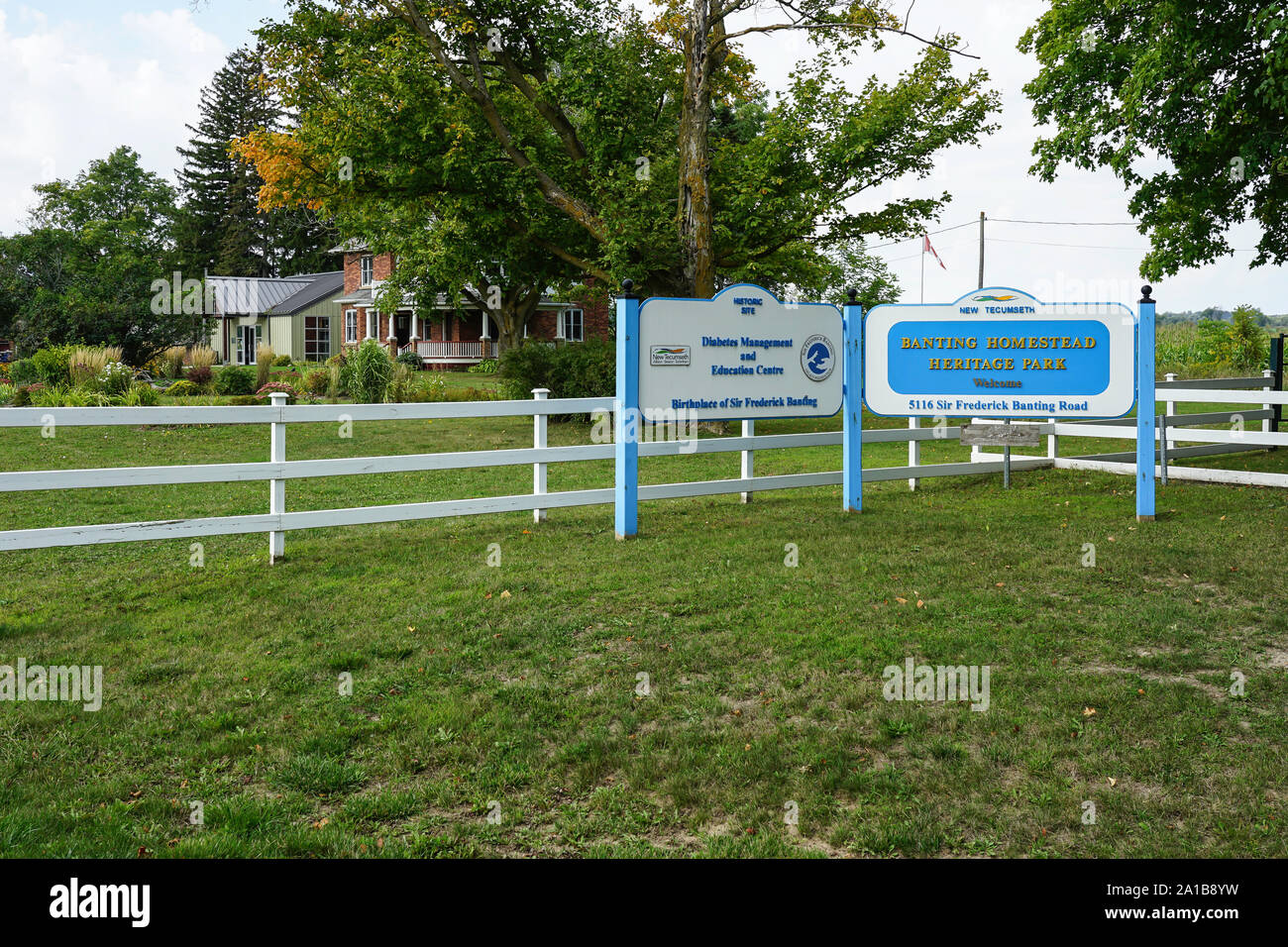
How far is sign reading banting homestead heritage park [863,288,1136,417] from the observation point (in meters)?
12.0

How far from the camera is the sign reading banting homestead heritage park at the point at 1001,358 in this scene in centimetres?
1200

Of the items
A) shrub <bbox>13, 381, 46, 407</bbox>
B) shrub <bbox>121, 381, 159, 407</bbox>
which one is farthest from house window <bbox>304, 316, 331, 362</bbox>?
shrub <bbox>121, 381, 159, 407</bbox>

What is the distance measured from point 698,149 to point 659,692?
60.5 ft

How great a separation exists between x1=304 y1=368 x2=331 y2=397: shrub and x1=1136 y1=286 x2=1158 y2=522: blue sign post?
68.2 ft

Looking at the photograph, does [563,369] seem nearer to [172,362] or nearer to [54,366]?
[54,366]

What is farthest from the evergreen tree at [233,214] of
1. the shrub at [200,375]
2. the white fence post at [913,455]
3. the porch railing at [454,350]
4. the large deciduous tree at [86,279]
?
the white fence post at [913,455]

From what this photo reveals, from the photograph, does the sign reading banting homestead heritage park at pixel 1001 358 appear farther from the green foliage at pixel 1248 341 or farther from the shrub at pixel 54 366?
the green foliage at pixel 1248 341

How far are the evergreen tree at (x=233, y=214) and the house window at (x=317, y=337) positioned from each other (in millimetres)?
14169

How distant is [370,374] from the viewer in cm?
2516

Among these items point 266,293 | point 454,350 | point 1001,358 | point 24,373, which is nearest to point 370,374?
point 24,373

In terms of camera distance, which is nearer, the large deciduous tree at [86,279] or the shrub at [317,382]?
the shrub at [317,382]

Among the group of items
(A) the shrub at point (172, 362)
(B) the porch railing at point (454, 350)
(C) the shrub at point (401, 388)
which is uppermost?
(B) the porch railing at point (454, 350)

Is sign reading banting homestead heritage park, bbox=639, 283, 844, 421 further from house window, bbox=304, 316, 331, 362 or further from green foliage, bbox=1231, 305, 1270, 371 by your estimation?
house window, bbox=304, 316, 331, 362
